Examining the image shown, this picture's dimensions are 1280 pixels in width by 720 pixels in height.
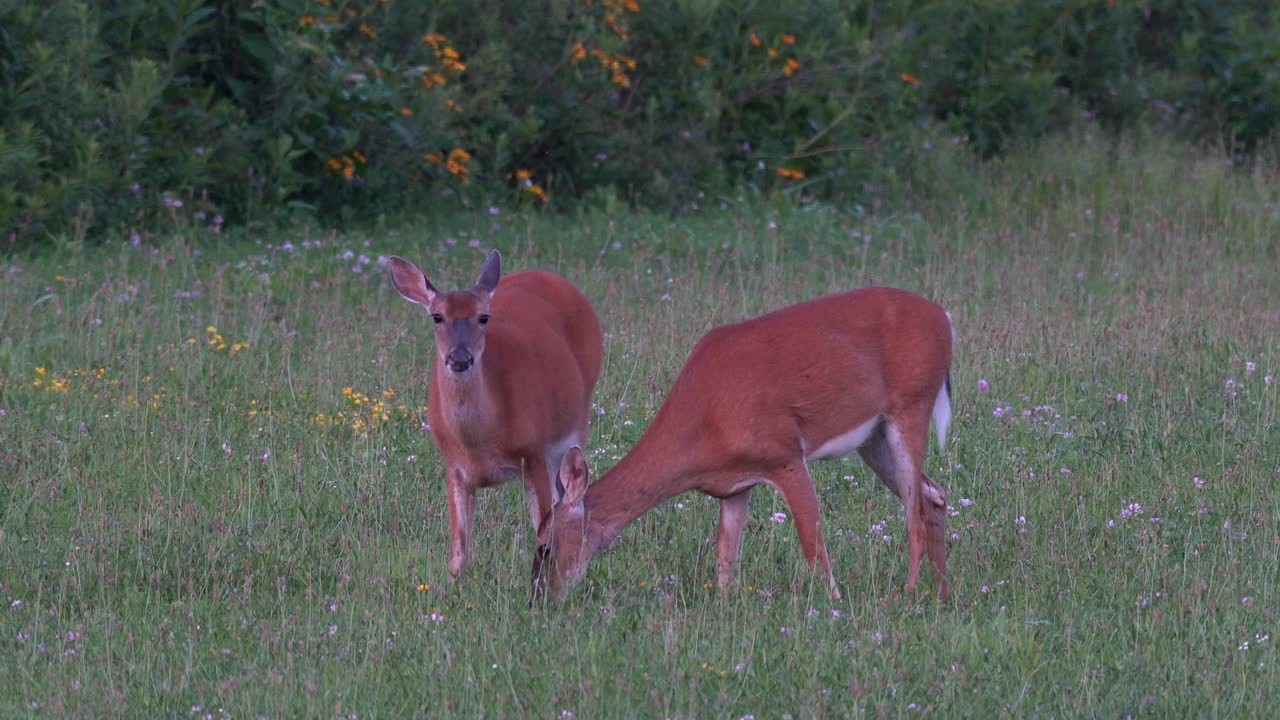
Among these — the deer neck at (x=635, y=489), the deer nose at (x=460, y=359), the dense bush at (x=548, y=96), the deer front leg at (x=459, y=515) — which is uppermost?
the deer nose at (x=460, y=359)

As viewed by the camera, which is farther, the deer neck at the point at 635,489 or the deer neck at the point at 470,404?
the deer neck at the point at 470,404

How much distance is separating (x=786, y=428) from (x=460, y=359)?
112cm

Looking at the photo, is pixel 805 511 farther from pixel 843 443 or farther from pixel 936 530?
pixel 936 530

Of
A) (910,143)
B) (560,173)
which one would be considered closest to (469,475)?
(560,173)

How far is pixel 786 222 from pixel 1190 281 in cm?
306

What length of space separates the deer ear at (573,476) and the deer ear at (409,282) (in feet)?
3.06

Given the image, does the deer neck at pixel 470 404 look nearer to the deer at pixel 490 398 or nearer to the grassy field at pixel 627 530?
the deer at pixel 490 398

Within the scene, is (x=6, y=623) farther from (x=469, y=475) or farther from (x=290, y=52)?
(x=290, y=52)

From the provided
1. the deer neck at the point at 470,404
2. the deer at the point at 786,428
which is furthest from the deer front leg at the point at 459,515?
the deer at the point at 786,428

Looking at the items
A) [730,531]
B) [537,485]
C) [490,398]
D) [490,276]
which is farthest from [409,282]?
[730,531]

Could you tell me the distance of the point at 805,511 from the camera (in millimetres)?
5594

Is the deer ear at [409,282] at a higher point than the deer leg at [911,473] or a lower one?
higher

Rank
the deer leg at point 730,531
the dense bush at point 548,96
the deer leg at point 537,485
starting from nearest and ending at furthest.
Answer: the deer leg at point 730,531 < the deer leg at point 537,485 < the dense bush at point 548,96

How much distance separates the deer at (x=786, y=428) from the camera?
5562mm
